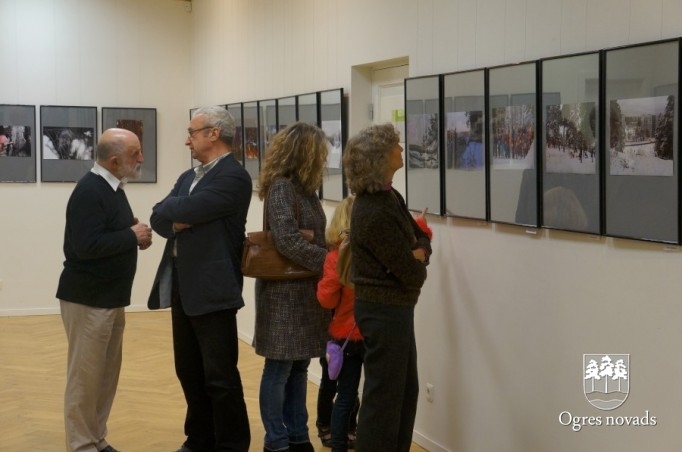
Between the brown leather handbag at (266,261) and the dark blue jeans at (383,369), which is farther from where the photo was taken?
the brown leather handbag at (266,261)

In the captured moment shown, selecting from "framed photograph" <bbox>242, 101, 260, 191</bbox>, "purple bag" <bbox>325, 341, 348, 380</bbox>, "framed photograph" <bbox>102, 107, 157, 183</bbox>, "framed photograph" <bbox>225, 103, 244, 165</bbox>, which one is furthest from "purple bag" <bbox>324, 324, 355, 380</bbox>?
"framed photograph" <bbox>102, 107, 157, 183</bbox>

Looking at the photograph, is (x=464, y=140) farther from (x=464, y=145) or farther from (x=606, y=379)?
(x=606, y=379)

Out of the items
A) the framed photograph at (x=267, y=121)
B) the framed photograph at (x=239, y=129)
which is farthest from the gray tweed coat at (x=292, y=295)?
the framed photograph at (x=239, y=129)

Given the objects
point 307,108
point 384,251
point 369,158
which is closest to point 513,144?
point 369,158

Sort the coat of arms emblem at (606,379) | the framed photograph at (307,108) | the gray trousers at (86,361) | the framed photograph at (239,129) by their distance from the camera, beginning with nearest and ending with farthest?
the coat of arms emblem at (606,379) < the gray trousers at (86,361) < the framed photograph at (307,108) < the framed photograph at (239,129)

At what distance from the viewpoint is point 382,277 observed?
12.1ft

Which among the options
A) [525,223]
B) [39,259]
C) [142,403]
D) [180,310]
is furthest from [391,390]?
[39,259]

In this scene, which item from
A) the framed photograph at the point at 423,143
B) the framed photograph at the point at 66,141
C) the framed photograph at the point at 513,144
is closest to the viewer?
the framed photograph at the point at 513,144

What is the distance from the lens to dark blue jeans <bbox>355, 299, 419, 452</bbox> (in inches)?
146

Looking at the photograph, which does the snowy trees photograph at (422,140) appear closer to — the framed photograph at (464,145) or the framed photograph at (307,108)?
the framed photograph at (464,145)

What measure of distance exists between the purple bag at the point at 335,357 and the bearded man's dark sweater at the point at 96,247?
1111 mm

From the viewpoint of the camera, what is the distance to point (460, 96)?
4.56 m

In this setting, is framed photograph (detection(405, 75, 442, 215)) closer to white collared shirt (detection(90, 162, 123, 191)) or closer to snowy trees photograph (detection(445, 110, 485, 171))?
snowy trees photograph (detection(445, 110, 485, 171))

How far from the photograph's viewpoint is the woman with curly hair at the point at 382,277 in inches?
143
